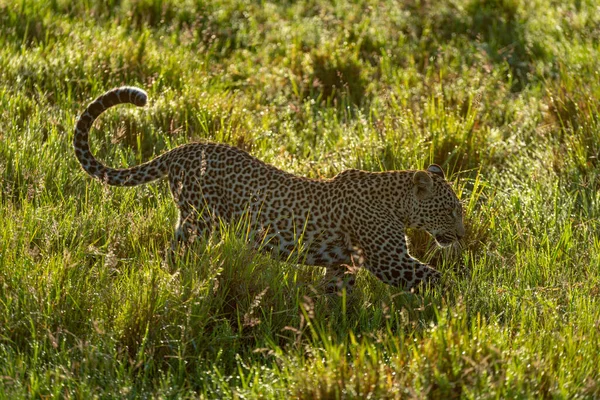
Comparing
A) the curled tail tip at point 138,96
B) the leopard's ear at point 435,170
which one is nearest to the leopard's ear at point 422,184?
the leopard's ear at point 435,170

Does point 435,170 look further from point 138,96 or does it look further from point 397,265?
point 138,96

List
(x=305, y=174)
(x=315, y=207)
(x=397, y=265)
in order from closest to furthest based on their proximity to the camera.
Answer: (x=397, y=265) < (x=315, y=207) < (x=305, y=174)

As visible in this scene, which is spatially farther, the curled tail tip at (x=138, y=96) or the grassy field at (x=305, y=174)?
the curled tail tip at (x=138, y=96)

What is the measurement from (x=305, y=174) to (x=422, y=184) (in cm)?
150

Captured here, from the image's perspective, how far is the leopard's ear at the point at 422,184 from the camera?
20.3 feet

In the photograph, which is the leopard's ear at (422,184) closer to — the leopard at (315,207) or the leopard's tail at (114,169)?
the leopard at (315,207)

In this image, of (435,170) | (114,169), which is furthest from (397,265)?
(114,169)

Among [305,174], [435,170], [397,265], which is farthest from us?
[305,174]

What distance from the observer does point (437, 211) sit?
6301mm

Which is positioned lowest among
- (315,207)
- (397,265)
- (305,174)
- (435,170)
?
(305,174)

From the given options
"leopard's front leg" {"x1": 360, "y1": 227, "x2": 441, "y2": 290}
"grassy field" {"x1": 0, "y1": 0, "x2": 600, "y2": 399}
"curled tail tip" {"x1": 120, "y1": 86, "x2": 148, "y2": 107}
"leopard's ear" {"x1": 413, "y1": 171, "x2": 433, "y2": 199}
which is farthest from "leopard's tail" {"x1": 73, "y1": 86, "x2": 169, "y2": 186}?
"leopard's ear" {"x1": 413, "y1": 171, "x2": 433, "y2": 199}

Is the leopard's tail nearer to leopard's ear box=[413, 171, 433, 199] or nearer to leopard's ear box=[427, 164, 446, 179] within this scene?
leopard's ear box=[413, 171, 433, 199]

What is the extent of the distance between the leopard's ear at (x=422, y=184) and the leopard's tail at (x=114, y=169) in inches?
59.1

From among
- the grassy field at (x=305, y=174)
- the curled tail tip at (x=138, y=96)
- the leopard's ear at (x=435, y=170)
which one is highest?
the curled tail tip at (x=138, y=96)
